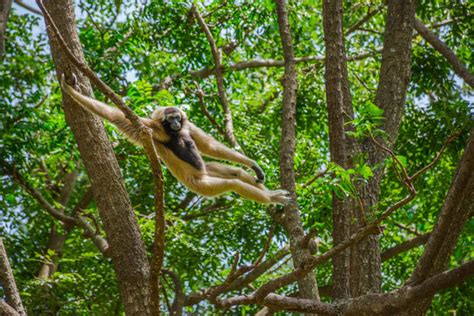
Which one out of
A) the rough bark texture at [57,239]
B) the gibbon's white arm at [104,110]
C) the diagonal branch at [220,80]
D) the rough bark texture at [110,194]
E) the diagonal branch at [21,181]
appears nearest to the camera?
the rough bark texture at [110,194]

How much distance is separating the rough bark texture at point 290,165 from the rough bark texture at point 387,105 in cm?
58

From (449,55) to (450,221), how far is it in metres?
4.31

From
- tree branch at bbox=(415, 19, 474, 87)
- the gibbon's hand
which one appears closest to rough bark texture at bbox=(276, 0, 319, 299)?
the gibbon's hand

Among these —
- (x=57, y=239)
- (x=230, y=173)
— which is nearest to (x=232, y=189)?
(x=230, y=173)

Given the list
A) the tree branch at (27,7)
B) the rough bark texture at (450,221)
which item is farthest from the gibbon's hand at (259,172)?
the tree branch at (27,7)

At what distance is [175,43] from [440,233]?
6.21 metres

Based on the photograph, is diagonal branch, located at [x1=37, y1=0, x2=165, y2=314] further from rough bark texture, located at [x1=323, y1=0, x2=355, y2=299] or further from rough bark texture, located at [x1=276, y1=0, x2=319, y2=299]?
rough bark texture, located at [x1=323, y1=0, x2=355, y2=299]

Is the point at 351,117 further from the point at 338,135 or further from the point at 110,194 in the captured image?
the point at 110,194

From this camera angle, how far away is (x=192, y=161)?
7207mm

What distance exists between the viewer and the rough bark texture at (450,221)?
13.7ft

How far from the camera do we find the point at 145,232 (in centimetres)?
831

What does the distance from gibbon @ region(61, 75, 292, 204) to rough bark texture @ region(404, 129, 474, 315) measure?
7.61 feet

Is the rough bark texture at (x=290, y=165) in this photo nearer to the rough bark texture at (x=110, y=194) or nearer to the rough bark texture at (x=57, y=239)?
the rough bark texture at (x=110, y=194)

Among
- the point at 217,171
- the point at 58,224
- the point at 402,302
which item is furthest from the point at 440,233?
the point at 58,224
